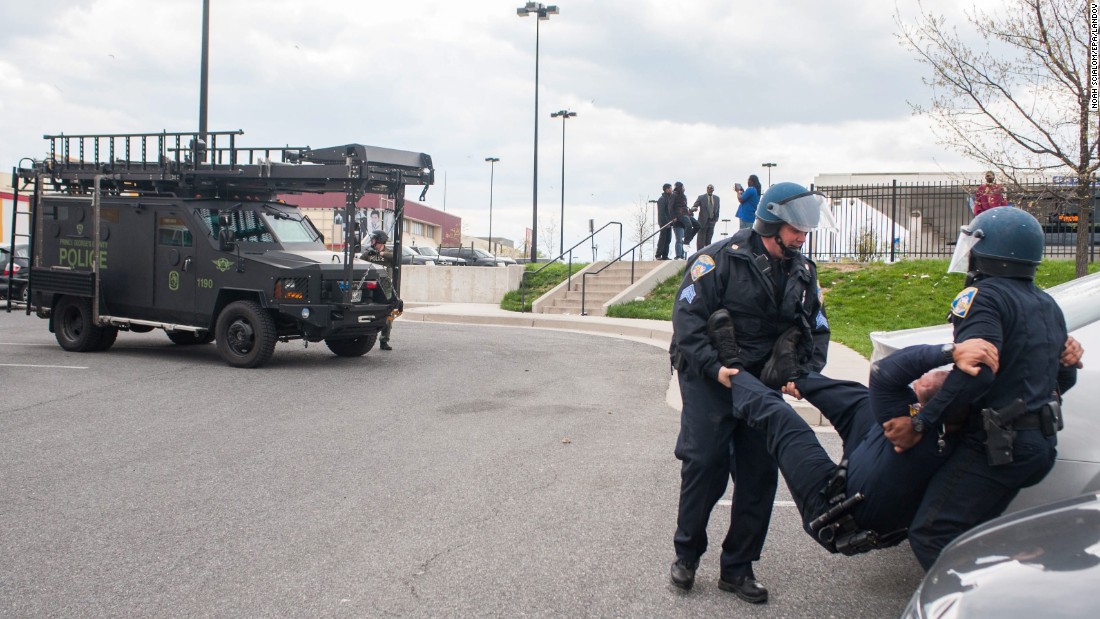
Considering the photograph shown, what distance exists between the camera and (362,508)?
5566mm

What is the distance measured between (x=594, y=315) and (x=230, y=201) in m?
10.0

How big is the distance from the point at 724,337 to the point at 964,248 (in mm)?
981

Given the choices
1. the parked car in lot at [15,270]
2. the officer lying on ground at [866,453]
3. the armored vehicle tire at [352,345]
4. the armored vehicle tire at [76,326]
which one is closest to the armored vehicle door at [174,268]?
the armored vehicle tire at [76,326]

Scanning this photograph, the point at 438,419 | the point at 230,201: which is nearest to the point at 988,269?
the point at 438,419

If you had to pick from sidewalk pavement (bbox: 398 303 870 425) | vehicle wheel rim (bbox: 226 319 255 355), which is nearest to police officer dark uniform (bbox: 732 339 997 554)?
sidewalk pavement (bbox: 398 303 870 425)

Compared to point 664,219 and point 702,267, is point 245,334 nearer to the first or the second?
point 702,267

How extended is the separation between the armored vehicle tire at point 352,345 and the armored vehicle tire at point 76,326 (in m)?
3.27

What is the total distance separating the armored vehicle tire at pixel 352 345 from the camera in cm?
1309

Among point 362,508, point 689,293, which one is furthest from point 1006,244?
point 362,508

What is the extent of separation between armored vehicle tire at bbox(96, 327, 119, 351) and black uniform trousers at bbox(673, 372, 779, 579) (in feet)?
37.4

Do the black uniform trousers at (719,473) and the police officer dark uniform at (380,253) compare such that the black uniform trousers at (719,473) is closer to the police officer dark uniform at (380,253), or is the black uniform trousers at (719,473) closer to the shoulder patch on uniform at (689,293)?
the shoulder patch on uniform at (689,293)

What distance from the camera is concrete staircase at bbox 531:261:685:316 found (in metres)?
21.9

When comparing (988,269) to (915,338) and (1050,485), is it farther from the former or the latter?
(915,338)

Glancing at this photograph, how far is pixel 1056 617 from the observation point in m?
1.91
